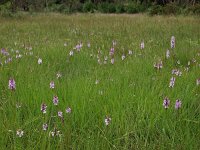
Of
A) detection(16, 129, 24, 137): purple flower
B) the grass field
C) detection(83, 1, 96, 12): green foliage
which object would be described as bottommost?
detection(83, 1, 96, 12): green foliage

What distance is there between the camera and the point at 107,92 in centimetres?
278

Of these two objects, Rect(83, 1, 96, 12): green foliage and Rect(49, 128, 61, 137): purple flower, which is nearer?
Rect(49, 128, 61, 137): purple flower

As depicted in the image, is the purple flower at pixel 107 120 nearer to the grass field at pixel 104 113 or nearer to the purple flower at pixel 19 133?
Answer: the grass field at pixel 104 113

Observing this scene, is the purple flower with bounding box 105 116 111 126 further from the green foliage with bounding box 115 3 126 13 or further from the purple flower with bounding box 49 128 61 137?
the green foliage with bounding box 115 3 126 13

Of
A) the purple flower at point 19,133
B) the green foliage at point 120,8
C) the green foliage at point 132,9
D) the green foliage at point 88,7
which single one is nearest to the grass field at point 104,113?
the purple flower at point 19,133

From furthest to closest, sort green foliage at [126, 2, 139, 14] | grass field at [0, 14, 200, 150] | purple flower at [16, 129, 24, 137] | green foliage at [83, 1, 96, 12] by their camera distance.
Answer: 1. green foliage at [83, 1, 96, 12]
2. green foliage at [126, 2, 139, 14]
3. grass field at [0, 14, 200, 150]
4. purple flower at [16, 129, 24, 137]

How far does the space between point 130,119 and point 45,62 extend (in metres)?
2.35

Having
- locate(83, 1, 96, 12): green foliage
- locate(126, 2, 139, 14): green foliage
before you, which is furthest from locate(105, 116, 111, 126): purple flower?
locate(83, 1, 96, 12): green foliage

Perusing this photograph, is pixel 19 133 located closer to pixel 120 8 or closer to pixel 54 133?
pixel 54 133

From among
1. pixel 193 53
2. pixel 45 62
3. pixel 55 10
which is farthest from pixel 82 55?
pixel 55 10

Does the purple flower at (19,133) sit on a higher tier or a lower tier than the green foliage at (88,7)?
higher

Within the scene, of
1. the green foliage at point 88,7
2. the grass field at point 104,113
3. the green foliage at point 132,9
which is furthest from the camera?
the green foliage at point 88,7

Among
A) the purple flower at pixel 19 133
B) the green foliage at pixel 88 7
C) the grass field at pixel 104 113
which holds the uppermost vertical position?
the purple flower at pixel 19 133

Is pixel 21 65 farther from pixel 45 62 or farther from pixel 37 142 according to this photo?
pixel 37 142
